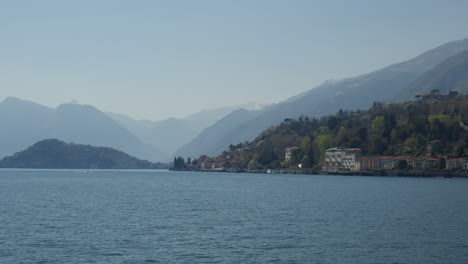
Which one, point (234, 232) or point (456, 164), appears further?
point (456, 164)

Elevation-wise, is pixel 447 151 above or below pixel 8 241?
above

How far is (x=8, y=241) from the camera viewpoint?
4409 centimetres

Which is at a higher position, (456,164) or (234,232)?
(456,164)

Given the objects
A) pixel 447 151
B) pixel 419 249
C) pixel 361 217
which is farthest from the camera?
pixel 447 151

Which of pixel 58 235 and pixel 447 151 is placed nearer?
pixel 58 235

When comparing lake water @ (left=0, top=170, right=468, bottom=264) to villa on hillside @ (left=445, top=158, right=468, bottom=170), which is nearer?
lake water @ (left=0, top=170, right=468, bottom=264)

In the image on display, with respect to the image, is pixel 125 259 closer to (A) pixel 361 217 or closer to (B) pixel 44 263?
(B) pixel 44 263

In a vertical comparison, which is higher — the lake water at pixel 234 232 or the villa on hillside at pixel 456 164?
the villa on hillside at pixel 456 164

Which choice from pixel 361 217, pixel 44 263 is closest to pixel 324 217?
pixel 361 217

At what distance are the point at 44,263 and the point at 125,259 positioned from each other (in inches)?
198

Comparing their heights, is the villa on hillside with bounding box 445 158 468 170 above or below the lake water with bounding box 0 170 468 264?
above

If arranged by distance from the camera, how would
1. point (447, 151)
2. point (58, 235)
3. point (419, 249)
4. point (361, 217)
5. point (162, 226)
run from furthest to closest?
point (447, 151) → point (361, 217) → point (162, 226) → point (58, 235) → point (419, 249)

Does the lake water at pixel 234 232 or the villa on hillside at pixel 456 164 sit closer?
the lake water at pixel 234 232

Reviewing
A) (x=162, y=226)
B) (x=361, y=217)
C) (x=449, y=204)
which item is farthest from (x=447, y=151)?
(x=162, y=226)
